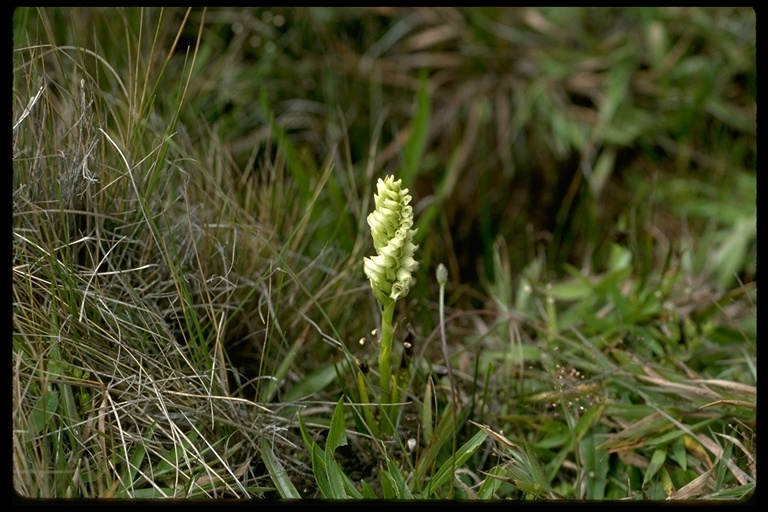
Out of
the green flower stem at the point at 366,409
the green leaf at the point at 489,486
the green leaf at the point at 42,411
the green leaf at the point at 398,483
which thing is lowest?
the green leaf at the point at 489,486

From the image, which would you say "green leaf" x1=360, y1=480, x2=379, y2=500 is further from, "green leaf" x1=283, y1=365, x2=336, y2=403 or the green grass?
"green leaf" x1=283, y1=365, x2=336, y2=403

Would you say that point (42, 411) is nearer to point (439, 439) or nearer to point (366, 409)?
point (366, 409)

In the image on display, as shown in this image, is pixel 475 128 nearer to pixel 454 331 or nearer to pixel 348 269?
pixel 454 331

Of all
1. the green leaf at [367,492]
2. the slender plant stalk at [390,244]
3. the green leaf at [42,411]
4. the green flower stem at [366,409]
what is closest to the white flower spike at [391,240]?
the slender plant stalk at [390,244]

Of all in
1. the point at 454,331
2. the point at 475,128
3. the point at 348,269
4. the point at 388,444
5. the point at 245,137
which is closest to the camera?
the point at 388,444

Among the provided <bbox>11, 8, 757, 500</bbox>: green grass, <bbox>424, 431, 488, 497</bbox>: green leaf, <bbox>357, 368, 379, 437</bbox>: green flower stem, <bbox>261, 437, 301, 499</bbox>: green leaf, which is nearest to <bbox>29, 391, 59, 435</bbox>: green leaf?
<bbox>11, 8, 757, 500</bbox>: green grass

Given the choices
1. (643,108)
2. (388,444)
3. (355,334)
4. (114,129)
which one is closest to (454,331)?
(355,334)

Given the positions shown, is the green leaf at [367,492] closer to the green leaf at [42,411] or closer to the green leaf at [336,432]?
the green leaf at [336,432]

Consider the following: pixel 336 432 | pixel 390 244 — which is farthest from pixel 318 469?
pixel 390 244
